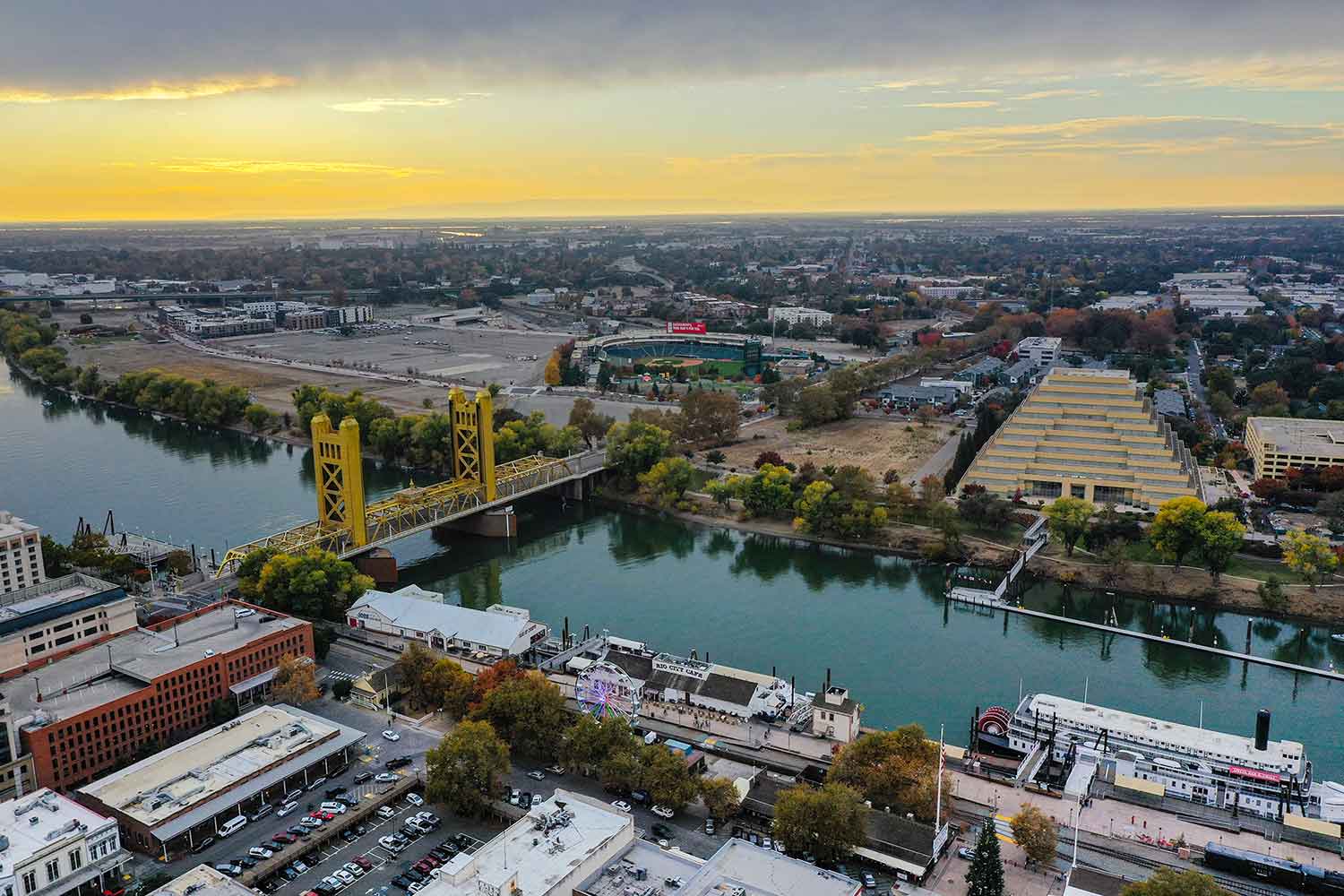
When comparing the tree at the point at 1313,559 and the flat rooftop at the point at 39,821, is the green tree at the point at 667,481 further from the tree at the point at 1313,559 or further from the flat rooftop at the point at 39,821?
the flat rooftop at the point at 39,821

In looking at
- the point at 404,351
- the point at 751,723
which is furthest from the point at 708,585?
the point at 404,351

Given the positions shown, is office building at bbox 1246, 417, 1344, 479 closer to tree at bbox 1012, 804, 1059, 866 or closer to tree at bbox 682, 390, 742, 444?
tree at bbox 682, 390, 742, 444

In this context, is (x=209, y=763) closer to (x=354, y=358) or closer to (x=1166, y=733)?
(x=1166, y=733)

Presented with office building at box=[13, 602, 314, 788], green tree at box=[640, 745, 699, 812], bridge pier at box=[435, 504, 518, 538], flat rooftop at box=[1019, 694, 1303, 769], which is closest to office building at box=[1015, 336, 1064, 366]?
bridge pier at box=[435, 504, 518, 538]

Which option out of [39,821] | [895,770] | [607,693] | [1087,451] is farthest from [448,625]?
[1087,451]

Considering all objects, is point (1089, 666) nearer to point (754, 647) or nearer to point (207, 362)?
point (754, 647)
